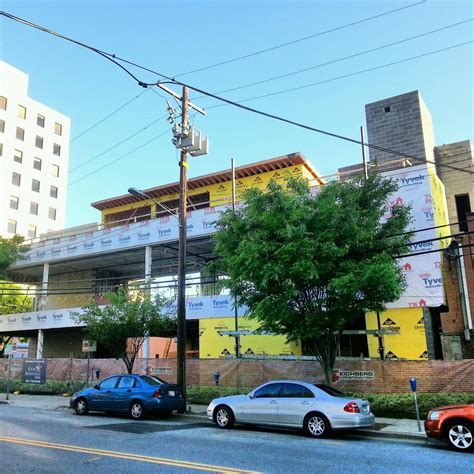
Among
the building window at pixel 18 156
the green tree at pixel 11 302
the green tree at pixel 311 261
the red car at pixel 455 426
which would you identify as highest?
the building window at pixel 18 156

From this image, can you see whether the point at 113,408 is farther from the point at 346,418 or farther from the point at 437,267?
the point at 437,267

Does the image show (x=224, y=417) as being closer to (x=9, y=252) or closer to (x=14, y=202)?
(x=9, y=252)

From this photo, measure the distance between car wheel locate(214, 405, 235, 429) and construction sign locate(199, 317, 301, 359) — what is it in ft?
36.9

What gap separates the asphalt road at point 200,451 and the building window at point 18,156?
5386 cm

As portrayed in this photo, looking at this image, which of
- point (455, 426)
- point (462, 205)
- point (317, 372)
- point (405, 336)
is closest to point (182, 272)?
point (317, 372)

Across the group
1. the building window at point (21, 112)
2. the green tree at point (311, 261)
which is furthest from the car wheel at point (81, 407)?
the building window at point (21, 112)

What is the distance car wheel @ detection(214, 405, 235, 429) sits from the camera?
12345 mm

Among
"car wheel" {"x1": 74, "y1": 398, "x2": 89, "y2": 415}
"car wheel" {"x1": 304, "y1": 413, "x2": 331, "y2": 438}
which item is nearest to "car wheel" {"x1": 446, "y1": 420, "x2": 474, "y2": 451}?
"car wheel" {"x1": 304, "y1": 413, "x2": 331, "y2": 438}

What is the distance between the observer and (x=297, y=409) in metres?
11.3

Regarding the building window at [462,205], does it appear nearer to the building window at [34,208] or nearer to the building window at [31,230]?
the building window at [31,230]

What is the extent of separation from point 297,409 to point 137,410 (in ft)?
18.1

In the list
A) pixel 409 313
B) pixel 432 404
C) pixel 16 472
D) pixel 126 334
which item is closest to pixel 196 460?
pixel 16 472

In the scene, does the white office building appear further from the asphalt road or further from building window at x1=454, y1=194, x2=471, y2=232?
the asphalt road

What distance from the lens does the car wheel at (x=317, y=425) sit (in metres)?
10.9
